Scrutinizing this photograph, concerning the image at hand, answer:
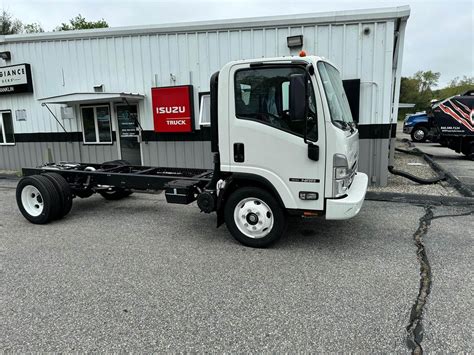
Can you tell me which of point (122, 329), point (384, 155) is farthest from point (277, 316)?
point (384, 155)

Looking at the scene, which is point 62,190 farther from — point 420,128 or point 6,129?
point 420,128

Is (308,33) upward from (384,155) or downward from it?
upward

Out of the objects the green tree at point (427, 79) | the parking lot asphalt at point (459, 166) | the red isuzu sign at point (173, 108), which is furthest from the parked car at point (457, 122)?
the green tree at point (427, 79)

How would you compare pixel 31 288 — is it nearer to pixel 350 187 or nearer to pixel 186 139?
pixel 350 187

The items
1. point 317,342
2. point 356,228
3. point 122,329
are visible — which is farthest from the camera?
point 356,228

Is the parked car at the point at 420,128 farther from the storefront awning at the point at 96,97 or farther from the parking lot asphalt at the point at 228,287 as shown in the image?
the storefront awning at the point at 96,97

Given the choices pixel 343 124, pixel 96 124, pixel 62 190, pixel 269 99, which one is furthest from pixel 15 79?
pixel 343 124

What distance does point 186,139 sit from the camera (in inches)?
387

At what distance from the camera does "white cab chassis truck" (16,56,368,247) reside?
415 cm

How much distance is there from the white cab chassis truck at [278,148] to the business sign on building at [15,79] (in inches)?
351

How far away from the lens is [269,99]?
4.34m

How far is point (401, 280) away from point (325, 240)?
4.52 feet

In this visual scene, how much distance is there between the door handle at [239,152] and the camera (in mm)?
4602

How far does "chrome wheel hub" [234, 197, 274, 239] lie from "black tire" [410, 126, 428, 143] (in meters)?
18.5
